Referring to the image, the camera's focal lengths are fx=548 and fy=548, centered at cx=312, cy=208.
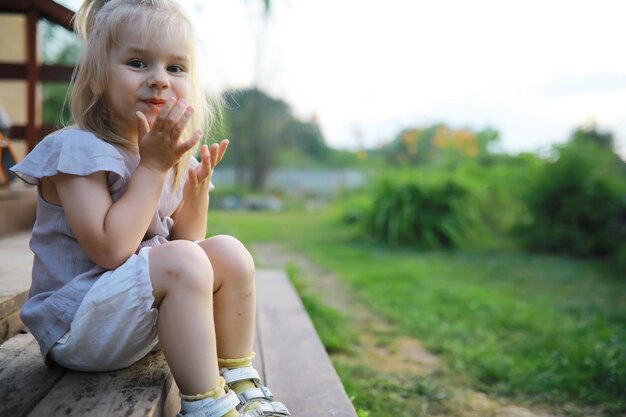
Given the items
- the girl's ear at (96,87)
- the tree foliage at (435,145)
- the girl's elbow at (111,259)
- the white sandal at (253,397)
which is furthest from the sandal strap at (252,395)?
the tree foliage at (435,145)

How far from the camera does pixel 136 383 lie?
1199 millimetres

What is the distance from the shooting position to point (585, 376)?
2336 millimetres

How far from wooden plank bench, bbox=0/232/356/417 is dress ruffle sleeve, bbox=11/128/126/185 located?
0.45m

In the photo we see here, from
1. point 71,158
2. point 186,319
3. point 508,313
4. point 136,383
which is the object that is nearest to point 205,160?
point 71,158

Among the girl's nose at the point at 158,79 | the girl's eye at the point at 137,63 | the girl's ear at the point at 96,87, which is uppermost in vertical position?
the girl's eye at the point at 137,63

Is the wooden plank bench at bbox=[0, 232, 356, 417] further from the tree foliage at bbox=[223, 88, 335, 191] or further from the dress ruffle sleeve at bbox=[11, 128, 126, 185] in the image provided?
the tree foliage at bbox=[223, 88, 335, 191]

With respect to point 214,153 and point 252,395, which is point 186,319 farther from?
point 214,153

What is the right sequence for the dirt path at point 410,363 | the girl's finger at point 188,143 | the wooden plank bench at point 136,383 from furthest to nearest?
the dirt path at point 410,363 < the girl's finger at point 188,143 < the wooden plank bench at point 136,383

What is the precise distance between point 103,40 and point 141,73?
0.37ft

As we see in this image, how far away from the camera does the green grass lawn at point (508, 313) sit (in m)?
2.34

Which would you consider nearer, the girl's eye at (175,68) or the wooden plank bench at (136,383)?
the wooden plank bench at (136,383)

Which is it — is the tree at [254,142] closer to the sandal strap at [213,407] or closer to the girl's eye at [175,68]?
the girl's eye at [175,68]

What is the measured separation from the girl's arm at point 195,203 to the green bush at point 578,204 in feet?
17.3

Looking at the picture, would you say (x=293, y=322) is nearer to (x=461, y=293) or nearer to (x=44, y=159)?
(x=44, y=159)
